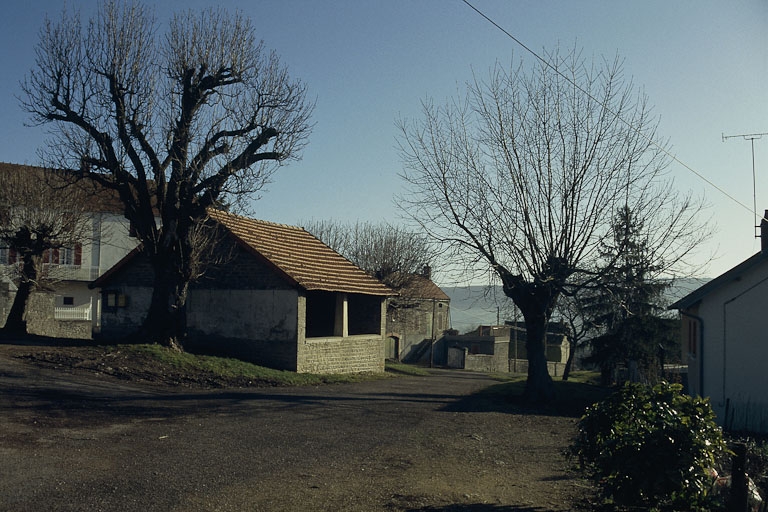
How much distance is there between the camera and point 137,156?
19797 mm

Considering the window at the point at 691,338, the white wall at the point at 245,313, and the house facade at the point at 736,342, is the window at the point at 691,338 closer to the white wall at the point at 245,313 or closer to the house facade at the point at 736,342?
the house facade at the point at 736,342

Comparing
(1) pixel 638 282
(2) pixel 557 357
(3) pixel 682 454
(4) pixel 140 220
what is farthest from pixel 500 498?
(2) pixel 557 357

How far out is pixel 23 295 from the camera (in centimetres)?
2634

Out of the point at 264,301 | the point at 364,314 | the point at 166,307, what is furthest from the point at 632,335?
the point at 166,307

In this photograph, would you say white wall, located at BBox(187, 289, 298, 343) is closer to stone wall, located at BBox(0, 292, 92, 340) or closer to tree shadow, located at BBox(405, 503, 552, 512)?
stone wall, located at BBox(0, 292, 92, 340)

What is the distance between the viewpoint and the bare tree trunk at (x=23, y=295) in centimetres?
2612

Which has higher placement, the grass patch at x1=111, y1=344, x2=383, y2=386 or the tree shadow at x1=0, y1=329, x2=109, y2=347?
the tree shadow at x1=0, y1=329, x2=109, y2=347

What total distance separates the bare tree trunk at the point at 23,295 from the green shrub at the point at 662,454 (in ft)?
81.1

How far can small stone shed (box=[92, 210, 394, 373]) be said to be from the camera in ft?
73.3

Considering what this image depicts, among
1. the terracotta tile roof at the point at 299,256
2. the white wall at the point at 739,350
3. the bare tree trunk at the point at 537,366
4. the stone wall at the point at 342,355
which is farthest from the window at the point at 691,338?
the terracotta tile roof at the point at 299,256

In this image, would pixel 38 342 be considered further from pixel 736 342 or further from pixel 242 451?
pixel 736 342

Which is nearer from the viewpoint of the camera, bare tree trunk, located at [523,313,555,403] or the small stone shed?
bare tree trunk, located at [523,313,555,403]

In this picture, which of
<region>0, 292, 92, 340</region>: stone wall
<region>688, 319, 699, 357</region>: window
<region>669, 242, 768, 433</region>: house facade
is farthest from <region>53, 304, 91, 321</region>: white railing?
<region>669, 242, 768, 433</region>: house facade

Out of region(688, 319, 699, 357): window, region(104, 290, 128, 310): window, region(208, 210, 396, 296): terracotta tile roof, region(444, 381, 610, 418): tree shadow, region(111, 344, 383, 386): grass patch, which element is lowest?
region(444, 381, 610, 418): tree shadow
